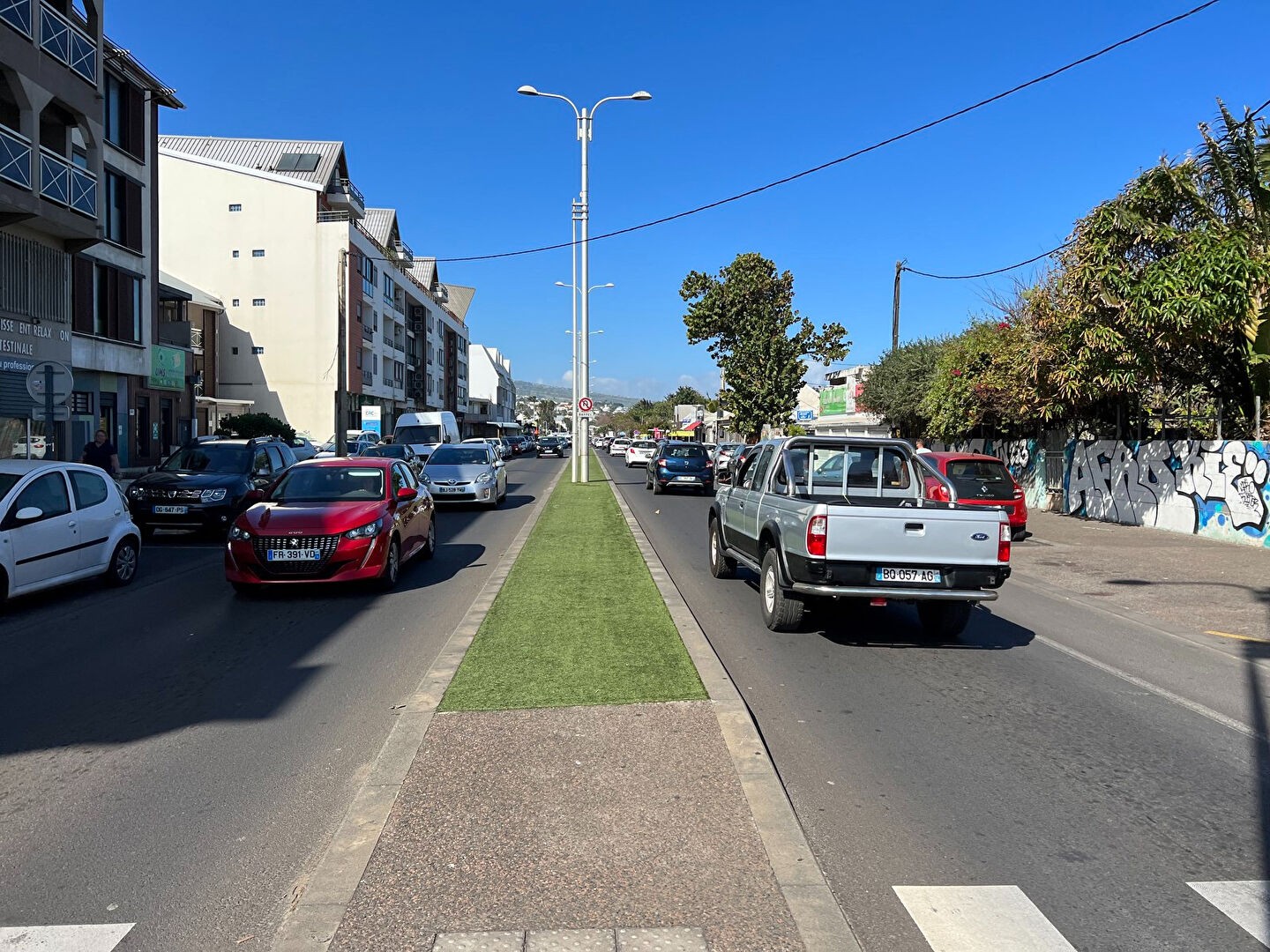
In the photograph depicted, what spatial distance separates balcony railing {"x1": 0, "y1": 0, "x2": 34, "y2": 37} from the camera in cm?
1980

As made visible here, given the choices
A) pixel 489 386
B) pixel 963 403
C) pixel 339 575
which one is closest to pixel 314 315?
pixel 963 403

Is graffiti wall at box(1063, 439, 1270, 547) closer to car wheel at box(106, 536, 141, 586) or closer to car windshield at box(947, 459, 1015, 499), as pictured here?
car windshield at box(947, 459, 1015, 499)

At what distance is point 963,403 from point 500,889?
26.4 metres

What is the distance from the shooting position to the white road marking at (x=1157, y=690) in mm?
6117

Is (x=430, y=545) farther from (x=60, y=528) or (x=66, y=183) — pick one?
(x=66, y=183)

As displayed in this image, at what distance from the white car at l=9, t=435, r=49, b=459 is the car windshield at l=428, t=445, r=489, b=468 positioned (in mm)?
9699

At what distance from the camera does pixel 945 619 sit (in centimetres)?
860

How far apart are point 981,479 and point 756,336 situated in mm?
30824

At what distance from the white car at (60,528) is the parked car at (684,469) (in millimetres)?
18264

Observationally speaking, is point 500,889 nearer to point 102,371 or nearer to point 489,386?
point 102,371

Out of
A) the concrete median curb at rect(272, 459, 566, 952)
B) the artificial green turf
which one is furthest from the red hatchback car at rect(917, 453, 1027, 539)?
the concrete median curb at rect(272, 459, 566, 952)

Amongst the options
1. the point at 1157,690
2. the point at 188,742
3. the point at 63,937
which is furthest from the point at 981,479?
the point at 63,937

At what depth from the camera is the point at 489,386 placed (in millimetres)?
Result: 124500

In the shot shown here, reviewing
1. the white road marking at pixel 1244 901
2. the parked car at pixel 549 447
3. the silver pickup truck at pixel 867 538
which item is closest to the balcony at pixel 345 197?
the parked car at pixel 549 447
